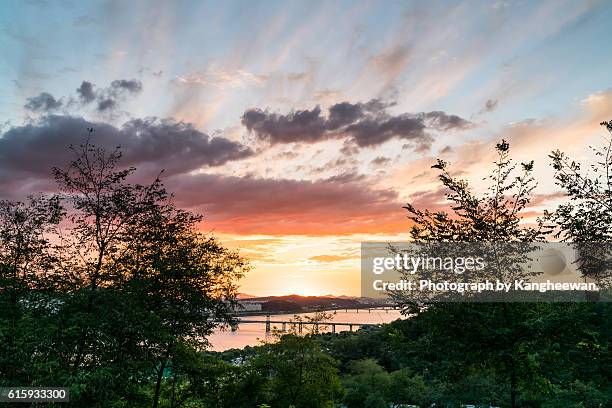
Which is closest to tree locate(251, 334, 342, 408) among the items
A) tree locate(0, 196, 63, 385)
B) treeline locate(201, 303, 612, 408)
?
treeline locate(201, 303, 612, 408)

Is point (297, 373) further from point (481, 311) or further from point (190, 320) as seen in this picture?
point (481, 311)

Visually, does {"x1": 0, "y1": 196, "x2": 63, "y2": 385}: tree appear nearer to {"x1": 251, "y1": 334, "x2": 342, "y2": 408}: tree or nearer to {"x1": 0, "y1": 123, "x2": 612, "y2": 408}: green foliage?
{"x1": 0, "y1": 123, "x2": 612, "y2": 408}: green foliage

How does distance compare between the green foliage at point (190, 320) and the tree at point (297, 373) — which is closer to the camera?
the green foliage at point (190, 320)

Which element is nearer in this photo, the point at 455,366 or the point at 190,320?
the point at 455,366

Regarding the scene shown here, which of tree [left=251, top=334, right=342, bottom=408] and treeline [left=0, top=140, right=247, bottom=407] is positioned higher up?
treeline [left=0, top=140, right=247, bottom=407]

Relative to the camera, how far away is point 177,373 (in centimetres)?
2056

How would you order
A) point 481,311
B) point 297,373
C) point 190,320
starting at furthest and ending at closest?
point 297,373 < point 190,320 < point 481,311

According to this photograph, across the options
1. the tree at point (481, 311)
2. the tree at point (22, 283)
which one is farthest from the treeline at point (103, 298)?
the tree at point (481, 311)

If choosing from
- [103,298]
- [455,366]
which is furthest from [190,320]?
[455,366]

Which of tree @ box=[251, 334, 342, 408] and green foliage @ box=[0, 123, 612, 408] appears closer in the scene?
green foliage @ box=[0, 123, 612, 408]

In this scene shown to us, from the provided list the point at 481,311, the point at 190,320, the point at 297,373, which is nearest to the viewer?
the point at 481,311

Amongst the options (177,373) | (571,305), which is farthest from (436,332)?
(177,373)

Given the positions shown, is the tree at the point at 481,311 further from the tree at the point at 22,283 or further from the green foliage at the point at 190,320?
the tree at the point at 22,283

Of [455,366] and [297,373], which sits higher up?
[455,366]
